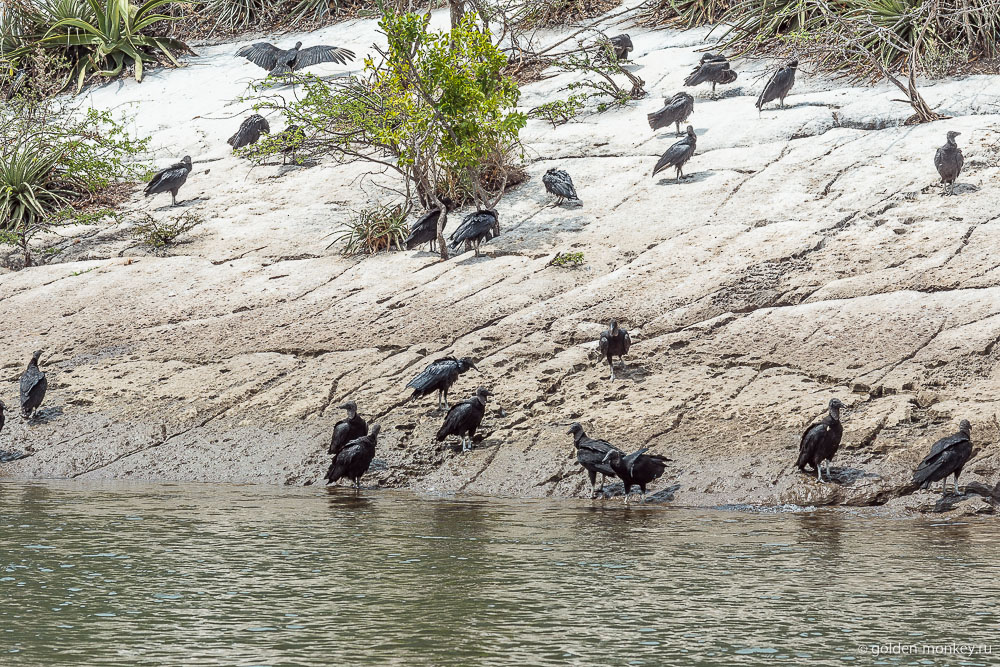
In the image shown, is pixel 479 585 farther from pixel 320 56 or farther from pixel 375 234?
pixel 320 56

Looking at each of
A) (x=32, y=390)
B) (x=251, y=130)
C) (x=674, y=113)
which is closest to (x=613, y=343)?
(x=32, y=390)

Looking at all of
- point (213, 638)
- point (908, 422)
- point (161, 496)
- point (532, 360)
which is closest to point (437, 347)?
point (532, 360)

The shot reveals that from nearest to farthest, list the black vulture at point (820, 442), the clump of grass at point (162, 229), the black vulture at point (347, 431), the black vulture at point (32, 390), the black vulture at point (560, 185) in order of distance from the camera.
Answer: the black vulture at point (820, 442)
the black vulture at point (347, 431)
the black vulture at point (32, 390)
the black vulture at point (560, 185)
the clump of grass at point (162, 229)

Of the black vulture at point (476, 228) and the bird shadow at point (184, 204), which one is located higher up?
the black vulture at point (476, 228)

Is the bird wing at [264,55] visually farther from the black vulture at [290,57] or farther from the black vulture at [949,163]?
the black vulture at [949,163]

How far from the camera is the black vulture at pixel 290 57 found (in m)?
19.0

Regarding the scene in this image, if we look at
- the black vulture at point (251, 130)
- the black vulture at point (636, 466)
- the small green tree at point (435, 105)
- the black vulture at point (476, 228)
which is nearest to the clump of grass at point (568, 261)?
the black vulture at point (476, 228)

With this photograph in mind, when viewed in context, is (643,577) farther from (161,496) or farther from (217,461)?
(217,461)

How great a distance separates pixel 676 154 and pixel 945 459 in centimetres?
668

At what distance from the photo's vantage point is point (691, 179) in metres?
13.7

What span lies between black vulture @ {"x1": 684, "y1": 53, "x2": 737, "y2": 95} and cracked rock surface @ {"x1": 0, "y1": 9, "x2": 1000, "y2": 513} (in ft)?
2.57

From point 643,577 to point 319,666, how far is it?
2.04 m

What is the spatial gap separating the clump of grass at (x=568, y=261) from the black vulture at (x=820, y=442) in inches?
170

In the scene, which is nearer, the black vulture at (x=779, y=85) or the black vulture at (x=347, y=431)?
the black vulture at (x=347, y=431)
